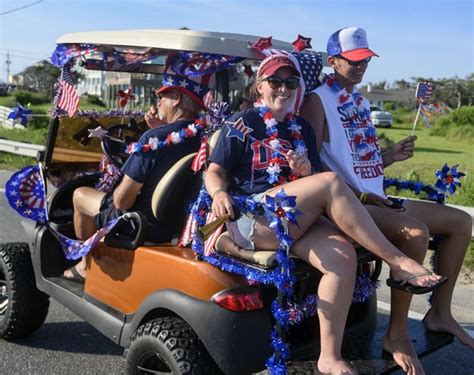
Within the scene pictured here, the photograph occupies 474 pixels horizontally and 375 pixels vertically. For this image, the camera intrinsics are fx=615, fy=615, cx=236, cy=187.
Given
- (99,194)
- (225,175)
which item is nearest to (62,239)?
(99,194)

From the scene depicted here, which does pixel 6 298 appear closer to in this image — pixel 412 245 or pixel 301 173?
pixel 301 173

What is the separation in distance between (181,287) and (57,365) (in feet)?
4.03

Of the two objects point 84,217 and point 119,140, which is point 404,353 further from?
point 119,140

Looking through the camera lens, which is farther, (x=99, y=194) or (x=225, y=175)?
(x=99, y=194)

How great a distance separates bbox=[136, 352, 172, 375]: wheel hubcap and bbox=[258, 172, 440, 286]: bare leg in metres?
0.80

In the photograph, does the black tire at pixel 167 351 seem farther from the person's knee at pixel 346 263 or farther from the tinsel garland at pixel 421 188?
the tinsel garland at pixel 421 188

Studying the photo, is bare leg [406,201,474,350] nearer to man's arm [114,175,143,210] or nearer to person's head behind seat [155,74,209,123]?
person's head behind seat [155,74,209,123]

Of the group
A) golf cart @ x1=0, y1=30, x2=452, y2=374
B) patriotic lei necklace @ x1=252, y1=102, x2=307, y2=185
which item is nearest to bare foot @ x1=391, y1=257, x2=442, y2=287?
golf cart @ x1=0, y1=30, x2=452, y2=374

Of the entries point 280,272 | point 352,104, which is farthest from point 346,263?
point 352,104

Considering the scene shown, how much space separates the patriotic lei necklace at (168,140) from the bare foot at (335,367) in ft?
4.37

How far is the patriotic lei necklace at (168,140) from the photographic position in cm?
312

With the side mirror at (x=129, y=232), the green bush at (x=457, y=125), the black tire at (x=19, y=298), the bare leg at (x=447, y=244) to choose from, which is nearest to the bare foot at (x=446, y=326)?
the bare leg at (x=447, y=244)

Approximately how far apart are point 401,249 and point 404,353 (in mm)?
474

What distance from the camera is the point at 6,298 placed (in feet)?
12.5
